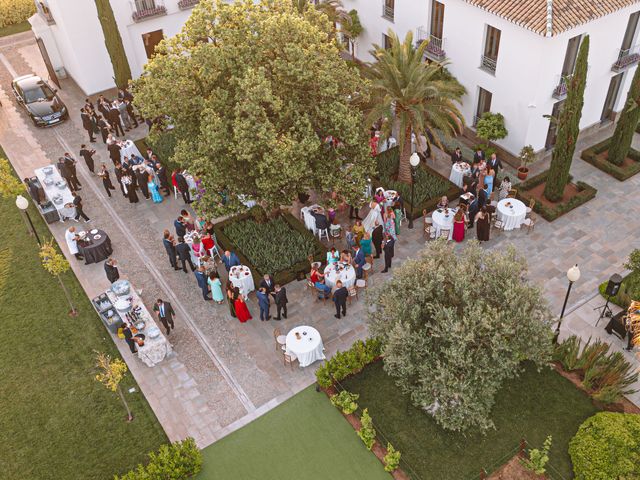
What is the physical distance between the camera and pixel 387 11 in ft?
98.9

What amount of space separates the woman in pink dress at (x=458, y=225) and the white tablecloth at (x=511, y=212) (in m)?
1.76

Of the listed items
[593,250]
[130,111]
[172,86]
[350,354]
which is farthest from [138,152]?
[593,250]

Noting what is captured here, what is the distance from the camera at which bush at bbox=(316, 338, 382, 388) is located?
58.7 ft

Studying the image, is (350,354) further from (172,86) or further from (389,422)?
(172,86)

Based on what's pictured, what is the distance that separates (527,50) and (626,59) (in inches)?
225

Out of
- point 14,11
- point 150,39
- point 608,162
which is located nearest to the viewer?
point 608,162

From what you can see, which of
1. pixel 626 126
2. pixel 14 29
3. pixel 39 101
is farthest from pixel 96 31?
pixel 626 126

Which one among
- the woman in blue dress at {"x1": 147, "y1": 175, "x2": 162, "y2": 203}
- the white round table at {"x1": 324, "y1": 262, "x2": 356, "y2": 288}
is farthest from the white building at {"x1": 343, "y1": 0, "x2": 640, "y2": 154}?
the woman in blue dress at {"x1": 147, "y1": 175, "x2": 162, "y2": 203}

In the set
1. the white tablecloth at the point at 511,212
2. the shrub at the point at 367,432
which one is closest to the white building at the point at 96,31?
the white tablecloth at the point at 511,212

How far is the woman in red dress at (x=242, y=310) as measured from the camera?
2011 cm

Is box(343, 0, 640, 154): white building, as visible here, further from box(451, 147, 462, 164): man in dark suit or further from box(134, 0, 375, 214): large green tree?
box(134, 0, 375, 214): large green tree

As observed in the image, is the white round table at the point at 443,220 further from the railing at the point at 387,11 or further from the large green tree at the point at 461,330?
the railing at the point at 387,11

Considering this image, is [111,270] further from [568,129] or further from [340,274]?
[568,129]

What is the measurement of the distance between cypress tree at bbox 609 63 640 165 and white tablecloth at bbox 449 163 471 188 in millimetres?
6582
